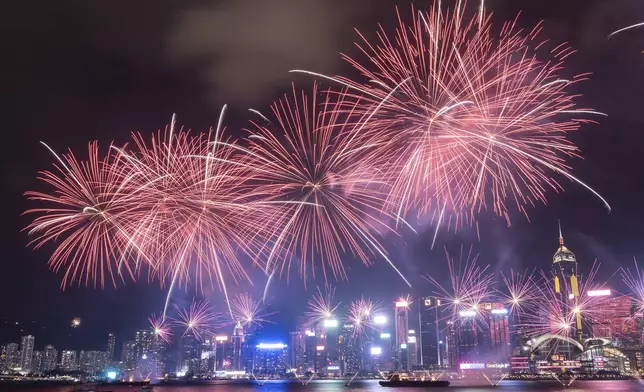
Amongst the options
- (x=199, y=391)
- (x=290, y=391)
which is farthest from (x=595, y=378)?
(x=199, y=391)

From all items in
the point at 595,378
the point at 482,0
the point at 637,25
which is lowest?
the point at 595,378

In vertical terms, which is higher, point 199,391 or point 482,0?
point 482,0

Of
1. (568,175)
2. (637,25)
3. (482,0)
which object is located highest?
(482,0)

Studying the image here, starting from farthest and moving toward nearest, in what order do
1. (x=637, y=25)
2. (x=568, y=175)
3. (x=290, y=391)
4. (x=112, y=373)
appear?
(x=112, y=373), (x=290, y=391), (x=568, y=175), (x=637, y=25)

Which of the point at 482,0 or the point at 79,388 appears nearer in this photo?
the point at 482,0

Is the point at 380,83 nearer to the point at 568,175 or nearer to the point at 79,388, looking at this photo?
the point at 568,175

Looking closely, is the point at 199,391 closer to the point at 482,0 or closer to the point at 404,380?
the point at 404,380

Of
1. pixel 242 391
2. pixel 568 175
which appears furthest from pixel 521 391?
pixel 568 175

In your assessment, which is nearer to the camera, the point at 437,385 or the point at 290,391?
the point at 290,391

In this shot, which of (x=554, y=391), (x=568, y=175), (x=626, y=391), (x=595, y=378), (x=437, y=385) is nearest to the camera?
(x=568, y=175)
